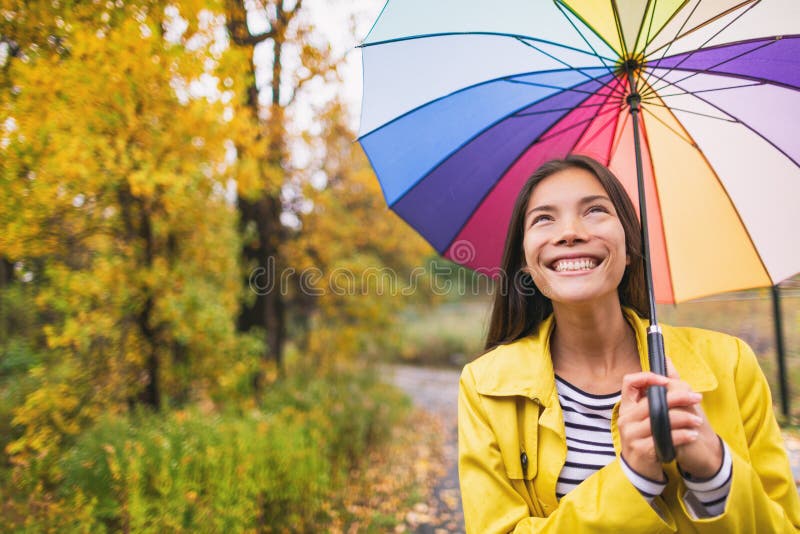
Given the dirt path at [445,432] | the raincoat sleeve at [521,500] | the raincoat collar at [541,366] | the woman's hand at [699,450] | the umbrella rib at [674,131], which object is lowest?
the dirt path at [445,432]

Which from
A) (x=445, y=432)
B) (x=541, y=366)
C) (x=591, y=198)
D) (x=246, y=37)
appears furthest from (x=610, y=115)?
(x=445, y=432)

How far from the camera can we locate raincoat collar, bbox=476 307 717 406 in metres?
1.55

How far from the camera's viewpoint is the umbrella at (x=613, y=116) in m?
1.85

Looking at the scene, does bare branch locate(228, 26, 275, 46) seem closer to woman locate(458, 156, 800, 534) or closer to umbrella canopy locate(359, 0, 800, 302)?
umbrella canopy locate(359, 0, 800, 302)

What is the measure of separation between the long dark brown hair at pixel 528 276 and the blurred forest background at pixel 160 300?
30cm

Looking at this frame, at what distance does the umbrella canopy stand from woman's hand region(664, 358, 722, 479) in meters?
1.13

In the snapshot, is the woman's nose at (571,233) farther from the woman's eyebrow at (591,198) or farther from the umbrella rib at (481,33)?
the umbrella rib at (481,33)

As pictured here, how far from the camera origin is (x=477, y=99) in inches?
84.7

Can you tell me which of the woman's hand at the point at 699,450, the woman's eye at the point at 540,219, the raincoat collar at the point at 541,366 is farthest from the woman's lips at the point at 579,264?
the woman's hand at the point at 699,450

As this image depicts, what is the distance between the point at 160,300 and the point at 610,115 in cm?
408

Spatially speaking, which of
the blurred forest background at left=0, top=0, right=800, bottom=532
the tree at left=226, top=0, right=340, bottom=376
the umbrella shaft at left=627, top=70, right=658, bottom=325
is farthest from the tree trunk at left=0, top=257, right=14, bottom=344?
the umbrella shaft at left=627, top=70, right=658, bottom=325

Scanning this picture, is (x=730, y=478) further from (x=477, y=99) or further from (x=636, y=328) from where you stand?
(x=477, y=99)

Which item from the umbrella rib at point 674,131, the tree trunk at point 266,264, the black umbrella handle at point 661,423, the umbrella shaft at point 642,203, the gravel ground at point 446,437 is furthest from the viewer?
the tree trunk at point 266,264

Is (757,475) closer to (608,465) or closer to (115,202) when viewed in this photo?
(608,465)
